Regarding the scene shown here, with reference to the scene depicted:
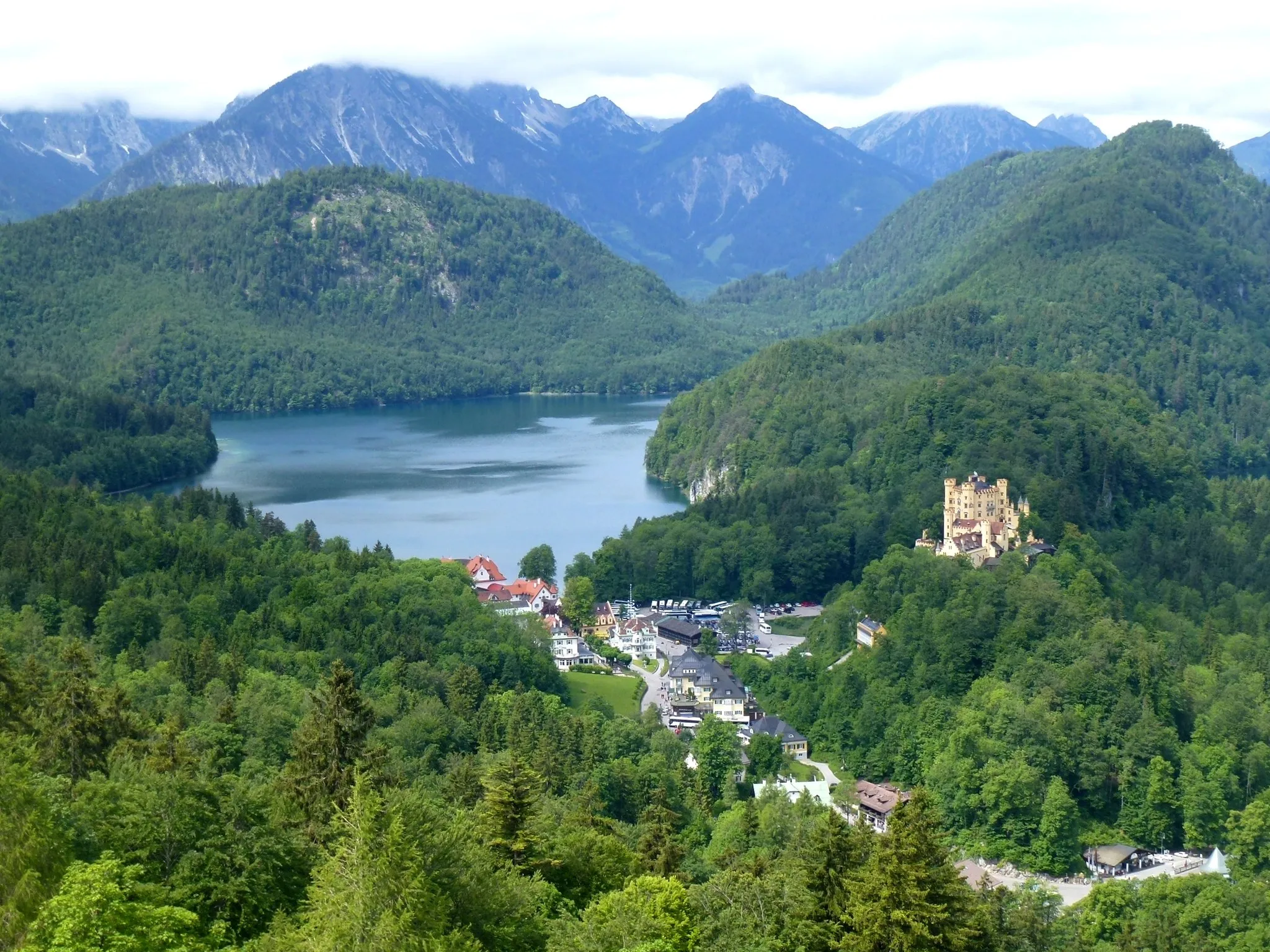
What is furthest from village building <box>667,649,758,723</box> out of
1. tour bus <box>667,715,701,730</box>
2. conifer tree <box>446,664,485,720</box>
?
conifer tree <box>446,664,485,720</box>

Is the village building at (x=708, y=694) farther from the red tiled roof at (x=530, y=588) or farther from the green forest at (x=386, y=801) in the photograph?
the red tiled roof at (x=530, y=588)

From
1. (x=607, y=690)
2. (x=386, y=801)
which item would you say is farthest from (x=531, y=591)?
(x=386, y=801)

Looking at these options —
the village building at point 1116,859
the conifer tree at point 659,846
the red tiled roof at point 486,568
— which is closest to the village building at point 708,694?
the village building at point 1116,859

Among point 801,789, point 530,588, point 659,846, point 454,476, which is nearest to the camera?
point 659,846

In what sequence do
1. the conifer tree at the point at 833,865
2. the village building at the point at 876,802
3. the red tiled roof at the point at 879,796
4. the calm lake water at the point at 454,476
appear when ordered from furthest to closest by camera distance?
1. the calm lake water at the point at 454,476
2. the red tiled roof at the point at 879,796
3. the village building at the point at 876,802
4. the conifer tree at the point at 833,865

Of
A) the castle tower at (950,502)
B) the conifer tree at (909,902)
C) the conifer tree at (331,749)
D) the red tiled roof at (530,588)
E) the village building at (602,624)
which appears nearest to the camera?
the conifer tree at (909,902)

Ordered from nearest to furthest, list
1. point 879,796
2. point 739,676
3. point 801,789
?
point 879,796 → point 801,789 → point 739,676

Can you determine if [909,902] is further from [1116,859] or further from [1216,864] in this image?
[1216,864]
